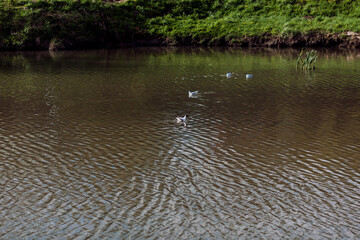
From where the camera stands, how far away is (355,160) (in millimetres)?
16734

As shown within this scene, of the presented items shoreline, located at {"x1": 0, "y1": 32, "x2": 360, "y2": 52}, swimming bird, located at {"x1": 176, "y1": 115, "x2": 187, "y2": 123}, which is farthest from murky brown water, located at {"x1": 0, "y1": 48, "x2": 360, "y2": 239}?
shoreline, located at {"x1": 0, "y1": 32, "x2": 360, "y2": 52}

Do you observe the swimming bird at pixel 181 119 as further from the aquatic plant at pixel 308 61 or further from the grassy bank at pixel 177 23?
the grassy bank at pixel 177 23

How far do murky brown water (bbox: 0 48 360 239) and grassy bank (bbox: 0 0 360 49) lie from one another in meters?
15.8

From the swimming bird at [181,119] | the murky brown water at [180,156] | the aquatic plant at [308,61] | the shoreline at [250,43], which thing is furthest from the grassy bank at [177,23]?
A: the swimming bird at [181,119]

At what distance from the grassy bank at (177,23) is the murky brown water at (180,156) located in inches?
621

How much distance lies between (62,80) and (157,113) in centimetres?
1055

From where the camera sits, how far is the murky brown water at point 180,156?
489 inches

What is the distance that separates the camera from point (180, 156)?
17.3 metres

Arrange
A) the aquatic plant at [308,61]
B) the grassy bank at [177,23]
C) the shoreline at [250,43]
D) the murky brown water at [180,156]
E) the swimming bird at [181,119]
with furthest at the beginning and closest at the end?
the grassy bank at [177,23]
the shoreline at [250,43]
the aquatic plant at [308,61]
the swimming bird at [181,119]
the murky brown water at [180,156]

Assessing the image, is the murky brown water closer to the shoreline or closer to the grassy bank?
the shoreline

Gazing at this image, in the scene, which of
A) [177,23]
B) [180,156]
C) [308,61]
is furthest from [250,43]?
[180,156]

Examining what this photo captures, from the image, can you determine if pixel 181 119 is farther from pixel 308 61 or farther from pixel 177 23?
pixel 177 23

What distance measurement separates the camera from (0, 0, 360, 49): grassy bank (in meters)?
48.1

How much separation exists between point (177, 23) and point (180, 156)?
1444 inches
